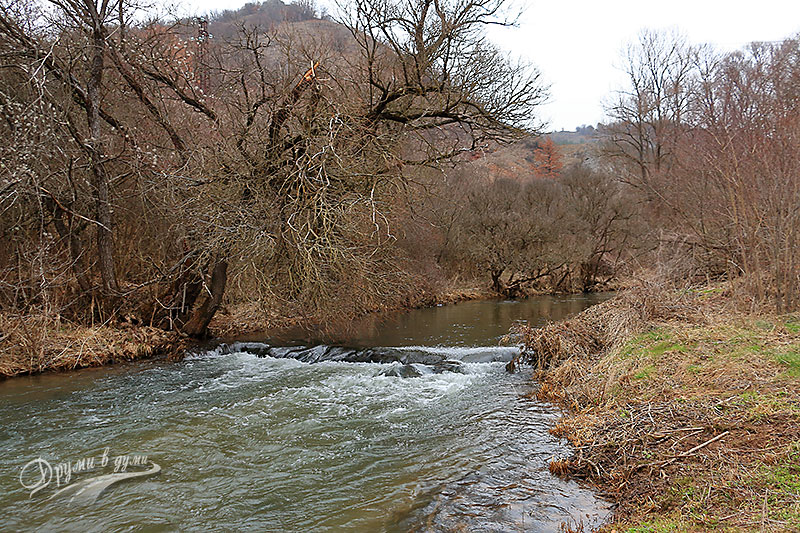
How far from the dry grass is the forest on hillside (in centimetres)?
22

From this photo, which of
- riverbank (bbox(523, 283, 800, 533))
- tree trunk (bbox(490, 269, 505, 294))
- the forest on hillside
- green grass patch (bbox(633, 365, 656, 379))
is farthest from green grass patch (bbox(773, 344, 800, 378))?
tree trunk (bbox(490, 269, 505, 294))

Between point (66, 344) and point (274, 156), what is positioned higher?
point (274, 156)

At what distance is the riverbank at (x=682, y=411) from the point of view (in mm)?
3879

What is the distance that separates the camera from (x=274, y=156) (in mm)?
10711

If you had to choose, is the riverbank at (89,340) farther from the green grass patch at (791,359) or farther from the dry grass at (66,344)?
the green grass patch at (791,359)

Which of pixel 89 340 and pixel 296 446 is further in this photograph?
pixel 89 340

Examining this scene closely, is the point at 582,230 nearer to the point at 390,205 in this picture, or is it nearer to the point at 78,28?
the point at 390,205

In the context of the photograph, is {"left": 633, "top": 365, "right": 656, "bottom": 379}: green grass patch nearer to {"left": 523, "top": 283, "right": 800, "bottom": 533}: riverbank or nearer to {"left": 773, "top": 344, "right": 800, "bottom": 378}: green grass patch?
{"left": 523, "top": 283, "right": 800, "bottom": 533}: riverbank

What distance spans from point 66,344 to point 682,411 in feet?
33.6

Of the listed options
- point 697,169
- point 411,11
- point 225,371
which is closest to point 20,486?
point 225,371

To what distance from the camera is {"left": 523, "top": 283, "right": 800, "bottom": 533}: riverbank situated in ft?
12.7

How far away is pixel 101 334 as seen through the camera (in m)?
11.2

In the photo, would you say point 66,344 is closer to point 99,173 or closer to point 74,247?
point 74,247

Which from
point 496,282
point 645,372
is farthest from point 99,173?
point 496,282
